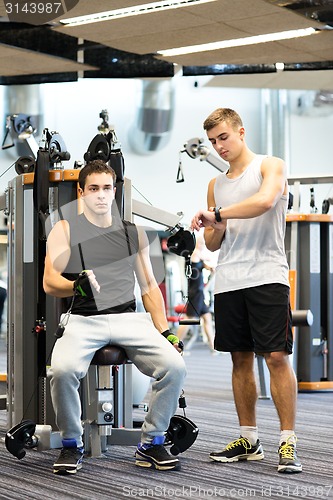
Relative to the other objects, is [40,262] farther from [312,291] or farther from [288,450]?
[312,291]

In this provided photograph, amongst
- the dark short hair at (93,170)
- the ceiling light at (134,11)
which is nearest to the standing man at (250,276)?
the dark short hair at (93,170)

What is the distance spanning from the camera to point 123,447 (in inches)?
143

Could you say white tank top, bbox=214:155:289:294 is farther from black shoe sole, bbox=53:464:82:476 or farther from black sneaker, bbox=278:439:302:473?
black shoe sole, bbox=53:464:82:476

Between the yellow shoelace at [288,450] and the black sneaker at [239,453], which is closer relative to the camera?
the yellow shoelace at [288,450]

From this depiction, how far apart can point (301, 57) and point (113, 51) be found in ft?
5.47

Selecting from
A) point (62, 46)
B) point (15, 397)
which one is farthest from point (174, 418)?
point (62, 46)

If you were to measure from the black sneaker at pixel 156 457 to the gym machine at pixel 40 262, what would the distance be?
49 cm

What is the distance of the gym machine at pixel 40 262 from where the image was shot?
3668 mm

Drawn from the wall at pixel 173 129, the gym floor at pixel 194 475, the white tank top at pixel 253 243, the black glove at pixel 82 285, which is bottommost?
the gym floor at pixel 194 475

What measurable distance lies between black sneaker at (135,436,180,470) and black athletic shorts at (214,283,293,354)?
445 millimetres

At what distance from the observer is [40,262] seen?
12.3ft

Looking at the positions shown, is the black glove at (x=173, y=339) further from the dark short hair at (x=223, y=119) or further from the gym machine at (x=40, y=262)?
the dark short hair at (x=223, y=119)

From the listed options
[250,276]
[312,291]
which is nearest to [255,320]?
[250,276]

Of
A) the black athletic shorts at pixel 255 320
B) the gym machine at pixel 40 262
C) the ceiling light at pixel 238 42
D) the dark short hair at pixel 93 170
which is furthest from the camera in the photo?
the ceiling light at pixel 238 42
